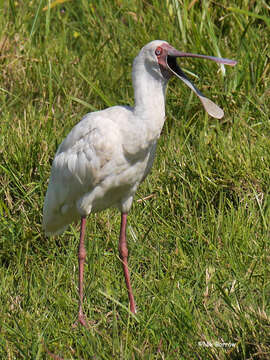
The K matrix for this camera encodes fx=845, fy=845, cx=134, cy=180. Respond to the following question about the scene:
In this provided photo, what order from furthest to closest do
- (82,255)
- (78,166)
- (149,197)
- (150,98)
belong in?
(149,197) < (82,255) < (78,166) < (150,98)

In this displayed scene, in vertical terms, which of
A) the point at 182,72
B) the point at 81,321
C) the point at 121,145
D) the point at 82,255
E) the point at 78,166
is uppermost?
the point at 182,72

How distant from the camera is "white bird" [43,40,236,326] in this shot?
4.51m

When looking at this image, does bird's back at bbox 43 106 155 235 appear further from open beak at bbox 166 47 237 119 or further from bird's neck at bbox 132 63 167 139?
open beak at bbox 166 47 237 119

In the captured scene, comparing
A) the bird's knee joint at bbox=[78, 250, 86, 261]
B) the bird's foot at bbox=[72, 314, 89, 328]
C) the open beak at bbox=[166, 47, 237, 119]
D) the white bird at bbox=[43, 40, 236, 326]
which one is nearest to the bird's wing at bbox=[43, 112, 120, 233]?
the white bird at bbox=[43, 40, 236, 326]

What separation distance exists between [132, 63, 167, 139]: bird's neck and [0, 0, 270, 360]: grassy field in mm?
791

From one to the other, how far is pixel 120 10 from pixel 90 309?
3073mm

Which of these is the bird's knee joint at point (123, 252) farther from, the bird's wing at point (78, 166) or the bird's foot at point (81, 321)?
the bird's foot at point (81, 321)

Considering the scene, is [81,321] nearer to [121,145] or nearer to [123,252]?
[123,252]

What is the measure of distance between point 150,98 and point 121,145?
0.97 ft

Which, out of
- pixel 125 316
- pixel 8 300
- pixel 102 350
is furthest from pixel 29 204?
pixel 102 350

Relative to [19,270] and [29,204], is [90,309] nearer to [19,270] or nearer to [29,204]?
[19,270]

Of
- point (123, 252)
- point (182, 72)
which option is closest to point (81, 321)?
point (123, 252)

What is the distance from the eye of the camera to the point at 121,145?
14.9 ft

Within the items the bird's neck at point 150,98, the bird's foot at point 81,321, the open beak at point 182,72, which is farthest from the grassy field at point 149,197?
the bird's neck at point 150,98
